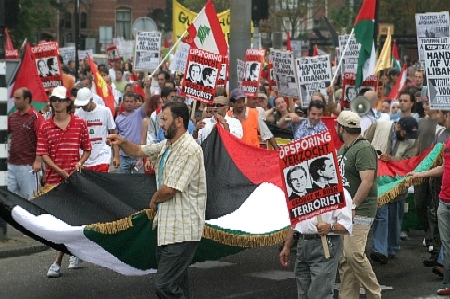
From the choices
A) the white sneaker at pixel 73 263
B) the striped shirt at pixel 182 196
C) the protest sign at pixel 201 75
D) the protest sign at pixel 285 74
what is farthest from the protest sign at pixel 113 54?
the striped shirt at pixel 182 196

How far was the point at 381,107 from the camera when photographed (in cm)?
1762

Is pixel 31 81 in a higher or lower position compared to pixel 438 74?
lower

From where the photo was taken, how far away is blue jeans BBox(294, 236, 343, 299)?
288 inches

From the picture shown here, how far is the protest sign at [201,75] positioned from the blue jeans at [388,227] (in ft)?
8.79

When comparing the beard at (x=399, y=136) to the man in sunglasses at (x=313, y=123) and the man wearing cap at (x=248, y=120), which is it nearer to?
the man in sunglasses at (x=313, y=123)

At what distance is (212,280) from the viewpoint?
10.4 meters

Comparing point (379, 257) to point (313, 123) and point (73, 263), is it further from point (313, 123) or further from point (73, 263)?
point (73, 263)

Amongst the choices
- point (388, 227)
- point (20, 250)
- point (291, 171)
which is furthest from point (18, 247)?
point (291, 171)

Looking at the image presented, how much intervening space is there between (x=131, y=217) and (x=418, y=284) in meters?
3.22

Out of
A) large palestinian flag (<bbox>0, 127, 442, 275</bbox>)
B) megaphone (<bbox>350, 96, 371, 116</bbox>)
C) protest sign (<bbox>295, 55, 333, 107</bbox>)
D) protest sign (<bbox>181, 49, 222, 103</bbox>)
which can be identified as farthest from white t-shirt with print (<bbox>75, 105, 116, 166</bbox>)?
protest sign (<bbox>295, 55, 333, 107</bbox>)

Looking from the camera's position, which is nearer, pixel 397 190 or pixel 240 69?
pixel 397 190

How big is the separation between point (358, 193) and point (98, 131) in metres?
4.37

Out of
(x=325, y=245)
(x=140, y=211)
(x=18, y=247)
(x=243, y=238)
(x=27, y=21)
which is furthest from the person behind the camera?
(x=27, y=21)

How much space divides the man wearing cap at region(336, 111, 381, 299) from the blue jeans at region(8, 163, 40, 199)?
17.4 feet
